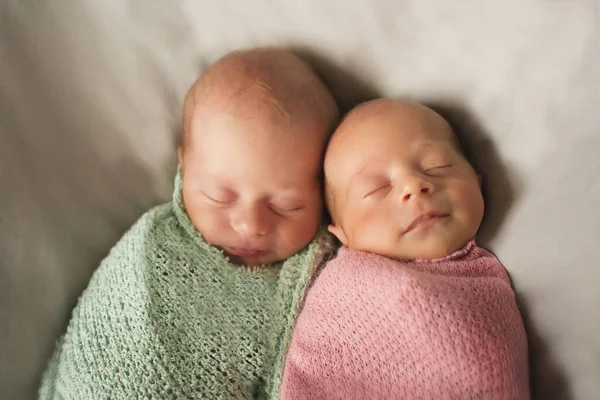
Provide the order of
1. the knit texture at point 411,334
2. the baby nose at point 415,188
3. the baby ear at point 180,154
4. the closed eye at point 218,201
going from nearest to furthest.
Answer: the knit texture at point 411,334 → the baby nose at point 415,188 → the closed eye at point 218,201 → the baby ear at point 180,154

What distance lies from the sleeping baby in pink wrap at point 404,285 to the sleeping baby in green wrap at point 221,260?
0.21 feet

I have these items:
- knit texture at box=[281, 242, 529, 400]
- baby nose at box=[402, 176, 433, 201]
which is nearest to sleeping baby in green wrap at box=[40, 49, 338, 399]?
knit texture at box=[281, 242, 529, 400]

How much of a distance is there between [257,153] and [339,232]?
22 cm

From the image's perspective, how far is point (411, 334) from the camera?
0.80 meters

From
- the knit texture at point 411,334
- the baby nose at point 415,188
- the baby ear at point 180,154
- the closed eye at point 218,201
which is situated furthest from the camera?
the baby ear at point 180,154

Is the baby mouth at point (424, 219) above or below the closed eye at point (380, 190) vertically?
below

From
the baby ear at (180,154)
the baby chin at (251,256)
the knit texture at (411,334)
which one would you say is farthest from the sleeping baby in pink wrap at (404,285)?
the baby ear at (180,154)

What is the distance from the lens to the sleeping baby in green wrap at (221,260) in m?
0.93

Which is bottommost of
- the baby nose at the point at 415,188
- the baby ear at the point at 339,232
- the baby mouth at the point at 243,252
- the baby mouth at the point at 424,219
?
the baby mouth at the point at 243,252

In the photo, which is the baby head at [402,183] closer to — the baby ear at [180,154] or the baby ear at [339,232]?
the baby ear at [339,232]

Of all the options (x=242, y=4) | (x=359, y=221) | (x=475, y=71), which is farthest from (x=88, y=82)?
(x=475, y=71)

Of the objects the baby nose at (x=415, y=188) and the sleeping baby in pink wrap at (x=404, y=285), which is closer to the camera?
the sleeping baby in pink wrap at (x=404, y=285)

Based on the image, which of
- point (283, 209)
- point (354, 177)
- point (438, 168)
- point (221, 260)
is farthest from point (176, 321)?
point (438, 168)

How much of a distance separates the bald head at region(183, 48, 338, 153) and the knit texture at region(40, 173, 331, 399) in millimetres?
224
